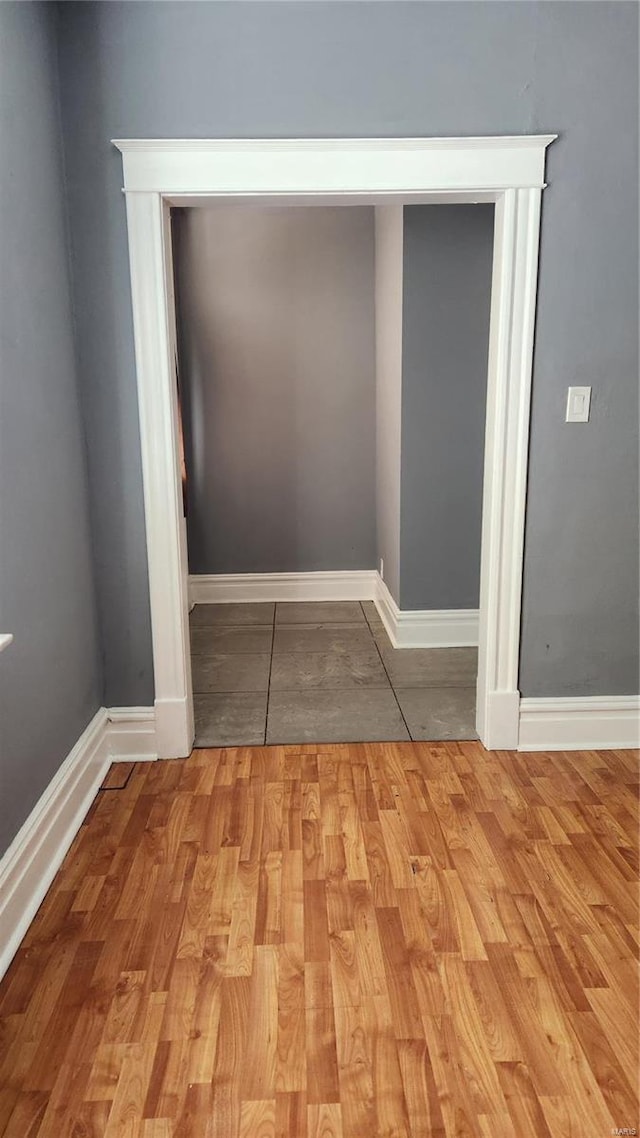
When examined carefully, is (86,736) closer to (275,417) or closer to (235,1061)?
(235,1061)

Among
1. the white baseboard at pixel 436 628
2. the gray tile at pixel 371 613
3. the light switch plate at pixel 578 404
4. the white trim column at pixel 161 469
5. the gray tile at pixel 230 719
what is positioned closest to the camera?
the white trim column at pixel 161 469

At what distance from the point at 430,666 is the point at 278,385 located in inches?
77.0

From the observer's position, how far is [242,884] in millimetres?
2141

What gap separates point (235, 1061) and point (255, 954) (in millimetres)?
303

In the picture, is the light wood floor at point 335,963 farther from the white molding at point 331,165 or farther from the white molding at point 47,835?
the white molding at point 331,165

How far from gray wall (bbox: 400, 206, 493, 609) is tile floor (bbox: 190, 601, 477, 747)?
0.42m

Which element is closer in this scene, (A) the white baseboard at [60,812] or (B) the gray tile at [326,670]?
(A) the white baseboard at [60,812]

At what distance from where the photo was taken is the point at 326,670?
3.70m

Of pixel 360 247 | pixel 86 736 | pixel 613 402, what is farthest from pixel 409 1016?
pixel 360 247

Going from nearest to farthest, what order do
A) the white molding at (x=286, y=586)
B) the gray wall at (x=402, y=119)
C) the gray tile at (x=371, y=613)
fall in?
the gray wall at (x=402, y=119) < the gray tile at (x=371, y=613) < the white molding at (x=286, y=586)

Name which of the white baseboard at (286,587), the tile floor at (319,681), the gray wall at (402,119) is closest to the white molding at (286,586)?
the white baseboard at (286,587)

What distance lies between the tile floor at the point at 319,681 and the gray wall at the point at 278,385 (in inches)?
20.1

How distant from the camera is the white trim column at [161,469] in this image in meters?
2.50

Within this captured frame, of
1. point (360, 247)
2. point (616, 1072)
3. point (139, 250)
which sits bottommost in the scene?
point (616, 1072)
